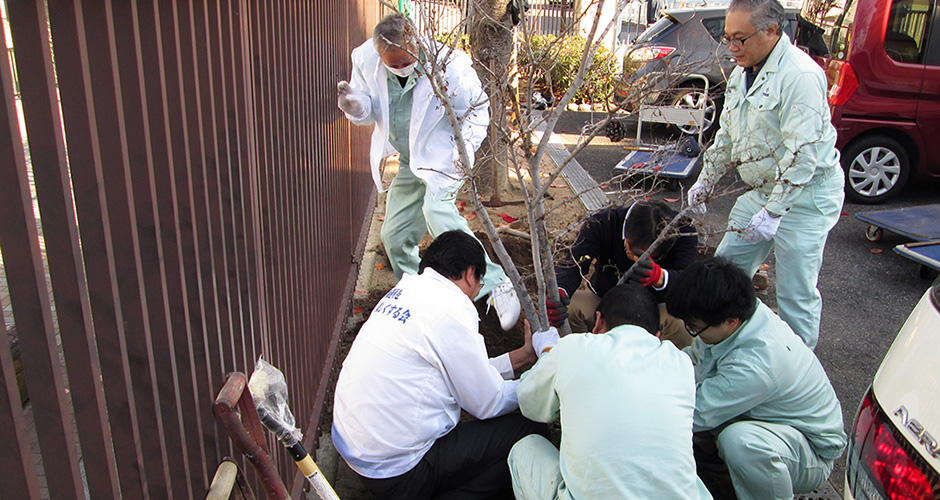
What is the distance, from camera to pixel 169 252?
1639 mm

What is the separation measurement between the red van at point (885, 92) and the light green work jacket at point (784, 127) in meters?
3.75

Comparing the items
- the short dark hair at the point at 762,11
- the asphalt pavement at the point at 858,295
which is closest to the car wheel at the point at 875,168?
the asphalt pavement at the point at 858,295

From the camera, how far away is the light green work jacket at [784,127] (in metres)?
3.79

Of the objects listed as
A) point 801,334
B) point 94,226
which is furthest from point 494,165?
point 94,226

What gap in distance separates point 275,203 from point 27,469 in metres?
1.72

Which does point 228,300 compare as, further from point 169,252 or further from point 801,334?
point 801,334

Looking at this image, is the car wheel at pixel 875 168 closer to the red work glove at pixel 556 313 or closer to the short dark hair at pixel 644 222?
the short dark hair at pixel 644 222

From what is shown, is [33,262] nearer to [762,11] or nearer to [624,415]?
[624,415]

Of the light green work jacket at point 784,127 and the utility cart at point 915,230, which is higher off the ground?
the light green work jacket at point 784,127

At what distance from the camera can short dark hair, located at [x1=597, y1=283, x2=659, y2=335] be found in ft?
8.75

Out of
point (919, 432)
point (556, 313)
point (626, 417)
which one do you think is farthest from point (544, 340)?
point (919, 432)

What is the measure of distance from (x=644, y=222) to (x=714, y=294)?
0.84 metres

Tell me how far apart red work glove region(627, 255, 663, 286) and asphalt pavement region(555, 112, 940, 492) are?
0.66 m

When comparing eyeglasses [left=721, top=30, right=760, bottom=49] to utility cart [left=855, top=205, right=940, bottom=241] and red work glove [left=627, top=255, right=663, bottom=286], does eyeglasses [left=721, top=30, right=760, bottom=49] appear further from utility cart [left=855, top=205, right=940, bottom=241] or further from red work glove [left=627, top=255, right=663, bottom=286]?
utility cart [left=855, top=205, right=940, bottom=241]
